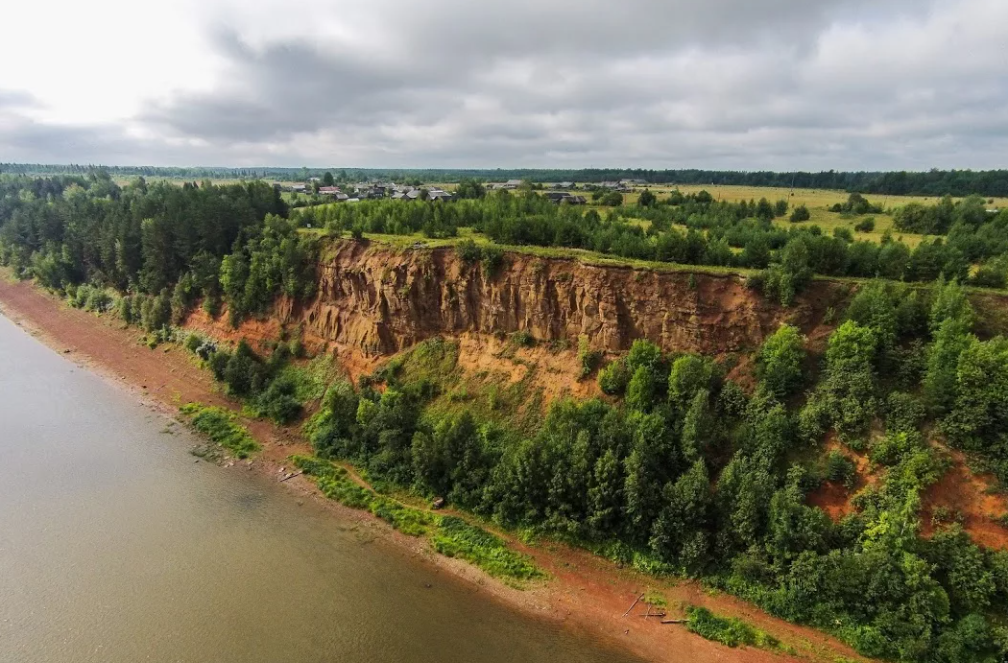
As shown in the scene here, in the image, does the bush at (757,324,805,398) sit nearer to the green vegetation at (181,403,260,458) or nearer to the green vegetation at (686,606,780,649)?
the green vegetation at (686,606,780,649)

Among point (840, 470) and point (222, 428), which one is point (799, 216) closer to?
point (840, 470)

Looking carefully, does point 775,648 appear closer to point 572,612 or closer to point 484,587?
point 572,612

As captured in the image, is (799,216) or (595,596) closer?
(595,596)

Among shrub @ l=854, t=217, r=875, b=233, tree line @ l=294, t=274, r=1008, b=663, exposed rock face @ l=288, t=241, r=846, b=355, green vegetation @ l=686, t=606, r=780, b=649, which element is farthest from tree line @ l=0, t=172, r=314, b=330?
shrub @ l=854, t=217, r=875, b=233

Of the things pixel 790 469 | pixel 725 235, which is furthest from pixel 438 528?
pixel 725 235

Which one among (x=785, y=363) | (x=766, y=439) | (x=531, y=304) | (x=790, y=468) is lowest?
(x=790, y=468)

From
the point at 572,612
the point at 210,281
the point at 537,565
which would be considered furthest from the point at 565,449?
the point at 210,281
